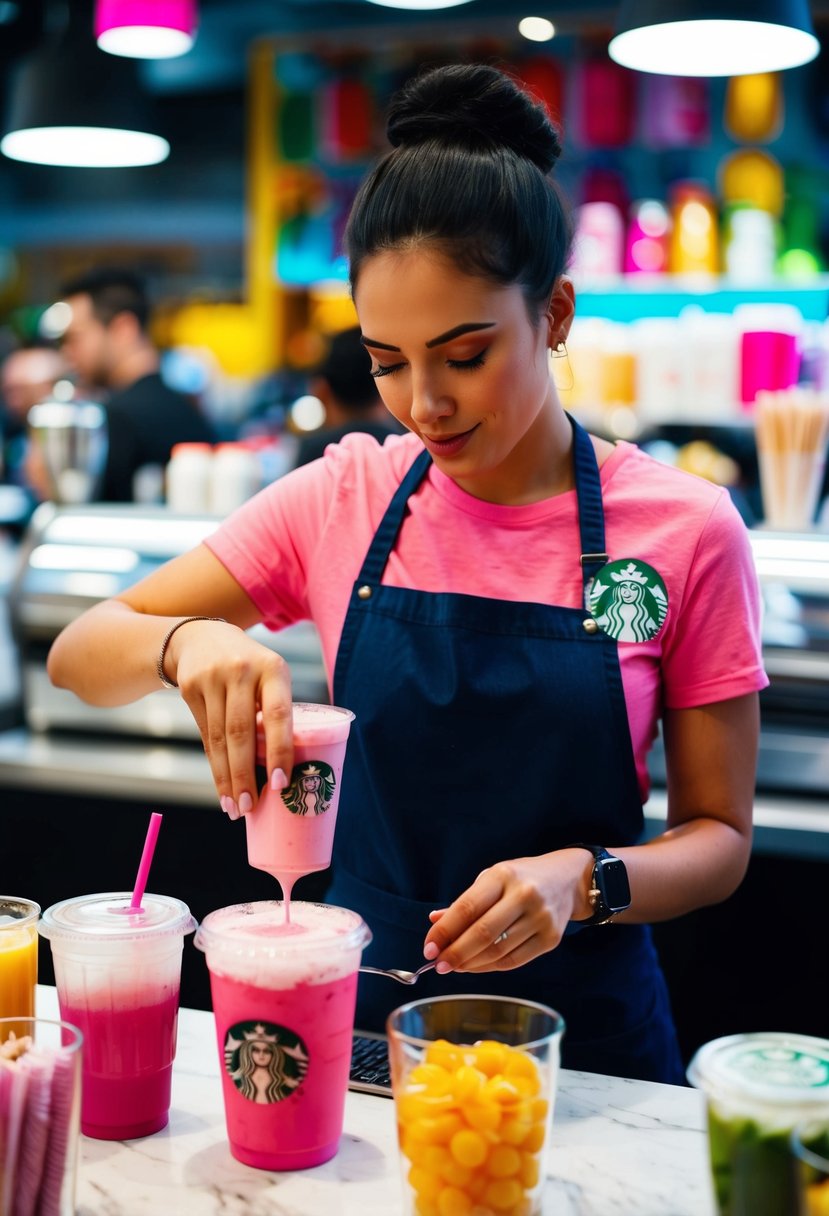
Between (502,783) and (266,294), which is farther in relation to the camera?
(266,294)

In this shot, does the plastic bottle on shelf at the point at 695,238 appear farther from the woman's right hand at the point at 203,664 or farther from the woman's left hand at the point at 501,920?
the woman's left hand at the point at 501,920

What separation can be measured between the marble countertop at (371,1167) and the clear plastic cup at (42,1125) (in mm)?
99

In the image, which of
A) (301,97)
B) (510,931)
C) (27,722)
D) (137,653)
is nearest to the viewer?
(510,931)

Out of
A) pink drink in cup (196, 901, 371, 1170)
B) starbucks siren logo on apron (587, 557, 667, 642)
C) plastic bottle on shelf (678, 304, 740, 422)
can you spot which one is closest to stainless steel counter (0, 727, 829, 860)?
starbucks siren logo on apron (587, 557, 667, 642)

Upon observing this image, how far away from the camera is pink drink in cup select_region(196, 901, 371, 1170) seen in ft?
3.89

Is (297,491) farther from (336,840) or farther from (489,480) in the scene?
(336,840)

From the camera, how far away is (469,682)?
169 centimetres

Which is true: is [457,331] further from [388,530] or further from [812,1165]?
[812,1165]

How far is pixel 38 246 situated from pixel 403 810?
8028 mm

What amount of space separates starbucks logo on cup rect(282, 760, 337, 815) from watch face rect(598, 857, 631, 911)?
346mm

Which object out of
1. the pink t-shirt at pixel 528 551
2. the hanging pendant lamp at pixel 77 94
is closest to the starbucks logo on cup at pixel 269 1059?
the pink t-shirt at pixel 528 551

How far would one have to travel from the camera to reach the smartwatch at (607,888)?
1.48m

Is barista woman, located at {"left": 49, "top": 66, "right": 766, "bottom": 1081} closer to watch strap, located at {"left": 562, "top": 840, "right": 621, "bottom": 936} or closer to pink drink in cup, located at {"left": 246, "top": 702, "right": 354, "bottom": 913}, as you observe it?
watch strap, located at {"left": 562, "top": 840, "right": 621, "bottom": 936}

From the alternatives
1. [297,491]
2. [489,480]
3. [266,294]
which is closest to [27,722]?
[297,491]
